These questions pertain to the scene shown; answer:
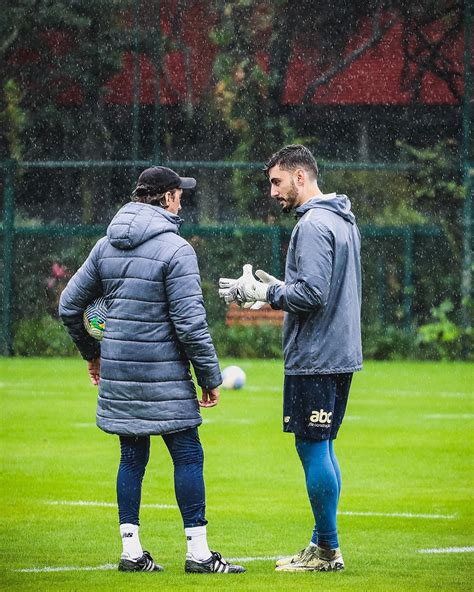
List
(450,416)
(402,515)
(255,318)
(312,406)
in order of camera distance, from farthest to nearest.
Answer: (255,318), (450,416), (402,515), (312,406)

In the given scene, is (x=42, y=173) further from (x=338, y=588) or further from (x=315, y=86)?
(x=338, y=588)

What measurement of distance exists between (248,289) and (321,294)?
449 mm

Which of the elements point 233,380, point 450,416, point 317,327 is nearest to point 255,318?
point 233,380

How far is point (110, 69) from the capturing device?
23.5 m

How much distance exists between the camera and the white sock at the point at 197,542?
6.43 meters

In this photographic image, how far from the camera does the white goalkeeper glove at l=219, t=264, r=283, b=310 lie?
6688 mm

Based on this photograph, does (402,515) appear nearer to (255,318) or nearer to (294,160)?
(294,160)

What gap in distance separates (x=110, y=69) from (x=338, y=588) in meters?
18.0

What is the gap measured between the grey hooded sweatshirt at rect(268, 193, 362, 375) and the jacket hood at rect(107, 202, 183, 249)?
0.52m

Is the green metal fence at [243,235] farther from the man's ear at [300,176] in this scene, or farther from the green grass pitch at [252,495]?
the man's ear at [300,176]

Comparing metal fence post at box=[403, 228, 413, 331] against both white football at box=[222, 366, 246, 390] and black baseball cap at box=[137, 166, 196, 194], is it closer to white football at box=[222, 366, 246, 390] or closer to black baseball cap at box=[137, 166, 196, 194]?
white football at box=[222, 366, 246, 390]

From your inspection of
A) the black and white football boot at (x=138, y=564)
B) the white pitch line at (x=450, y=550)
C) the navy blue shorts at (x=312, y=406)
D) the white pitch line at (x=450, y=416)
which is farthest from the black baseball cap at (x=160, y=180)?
the white pitch line at (x=450, y=416)

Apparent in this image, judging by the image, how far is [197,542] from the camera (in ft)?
21.2

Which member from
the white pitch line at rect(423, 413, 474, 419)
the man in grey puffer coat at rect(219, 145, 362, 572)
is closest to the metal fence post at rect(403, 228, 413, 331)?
the white pitch line at rect(423, 413, 474, 419)
